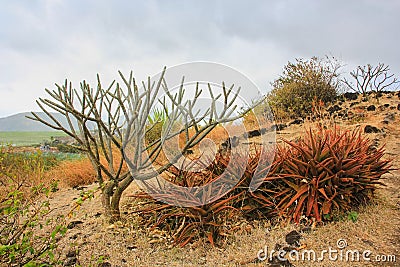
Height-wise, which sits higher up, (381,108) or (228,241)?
(381,108)

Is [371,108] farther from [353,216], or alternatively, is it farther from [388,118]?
[353,216]

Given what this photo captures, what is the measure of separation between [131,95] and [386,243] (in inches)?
106

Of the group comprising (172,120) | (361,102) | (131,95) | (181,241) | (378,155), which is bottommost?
(181,241)

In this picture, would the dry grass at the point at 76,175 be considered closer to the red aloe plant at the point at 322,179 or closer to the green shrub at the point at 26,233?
the green shrub at the point at 26,233

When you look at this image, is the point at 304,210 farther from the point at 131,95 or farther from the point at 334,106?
the point at 334,106

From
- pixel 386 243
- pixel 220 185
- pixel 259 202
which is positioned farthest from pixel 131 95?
pixel 386 243

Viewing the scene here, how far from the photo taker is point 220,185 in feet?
10.1

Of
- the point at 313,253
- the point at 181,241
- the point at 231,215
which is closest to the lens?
the point at 313,253

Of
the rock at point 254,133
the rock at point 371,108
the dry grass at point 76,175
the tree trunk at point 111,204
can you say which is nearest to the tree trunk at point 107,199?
the tree trunk at point 111,204

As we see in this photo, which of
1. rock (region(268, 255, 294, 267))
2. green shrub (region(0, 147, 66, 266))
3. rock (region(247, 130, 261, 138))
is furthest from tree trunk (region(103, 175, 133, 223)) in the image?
rock (region(247, 130, 261, 138))

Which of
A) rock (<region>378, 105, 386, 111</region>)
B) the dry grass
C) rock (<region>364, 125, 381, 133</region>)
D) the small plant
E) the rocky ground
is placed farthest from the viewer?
rock (<region>378, 105, 386, 111</region>)

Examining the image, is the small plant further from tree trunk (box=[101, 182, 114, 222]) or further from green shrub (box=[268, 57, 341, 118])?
green shrub (box=[268, 57, 341, 118])

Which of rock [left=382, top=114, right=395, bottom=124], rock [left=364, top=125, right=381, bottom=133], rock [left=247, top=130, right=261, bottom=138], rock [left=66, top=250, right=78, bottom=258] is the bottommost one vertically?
rock [left=66, top=250, right=78, bottom=258]

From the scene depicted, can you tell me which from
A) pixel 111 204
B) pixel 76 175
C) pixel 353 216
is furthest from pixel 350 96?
pixel 111 204
